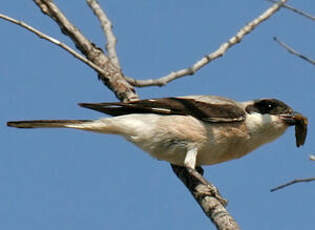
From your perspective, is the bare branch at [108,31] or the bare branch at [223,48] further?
the bare branch at [108,31]

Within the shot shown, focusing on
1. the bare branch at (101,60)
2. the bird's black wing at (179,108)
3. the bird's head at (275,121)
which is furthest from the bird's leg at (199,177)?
the bare branch at (101,60)

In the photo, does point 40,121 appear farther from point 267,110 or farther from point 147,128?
point 267,110

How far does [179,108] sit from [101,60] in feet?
2.97

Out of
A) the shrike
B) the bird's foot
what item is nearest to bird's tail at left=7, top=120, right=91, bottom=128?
the shrike

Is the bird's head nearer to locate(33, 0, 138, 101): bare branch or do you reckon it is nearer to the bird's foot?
the bird's foot

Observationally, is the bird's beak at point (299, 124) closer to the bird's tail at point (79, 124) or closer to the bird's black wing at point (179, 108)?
the bird's black wing at point (179, 108)

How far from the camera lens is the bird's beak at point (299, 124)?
4.95 meters

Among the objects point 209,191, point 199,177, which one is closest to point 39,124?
point 199,177

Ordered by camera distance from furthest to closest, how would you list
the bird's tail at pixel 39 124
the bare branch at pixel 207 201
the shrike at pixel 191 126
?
1. the shrike at pixel 191 126
2. the bird's tail at pixel 39 124
3. the bare branch at pixel 207 201

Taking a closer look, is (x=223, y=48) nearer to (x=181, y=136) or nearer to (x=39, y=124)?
(x=181, y=136)

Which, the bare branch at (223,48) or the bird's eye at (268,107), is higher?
the bare branch at (223,48)

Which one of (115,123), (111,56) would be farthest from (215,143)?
(111,56)

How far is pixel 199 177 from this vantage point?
4582 mm

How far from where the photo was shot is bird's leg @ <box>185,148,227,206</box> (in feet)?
14.1
